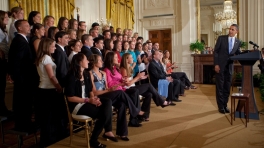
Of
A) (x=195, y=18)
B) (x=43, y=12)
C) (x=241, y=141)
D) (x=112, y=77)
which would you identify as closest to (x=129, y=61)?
(x=112, y=77)

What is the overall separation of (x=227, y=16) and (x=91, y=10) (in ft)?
16.2

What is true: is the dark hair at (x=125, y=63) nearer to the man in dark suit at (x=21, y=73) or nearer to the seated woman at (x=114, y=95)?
the seated woman at (x=114, y=95)

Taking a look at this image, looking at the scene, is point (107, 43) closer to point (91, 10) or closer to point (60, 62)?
point (60, 62)

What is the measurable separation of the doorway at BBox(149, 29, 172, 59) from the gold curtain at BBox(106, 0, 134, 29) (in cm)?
104

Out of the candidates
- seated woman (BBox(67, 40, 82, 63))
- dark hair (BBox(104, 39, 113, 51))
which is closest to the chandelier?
dark hair (BBox(104, 39, 113, 51))

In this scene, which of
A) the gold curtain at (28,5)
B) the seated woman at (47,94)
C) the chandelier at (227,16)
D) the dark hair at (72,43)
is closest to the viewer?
the seated woman at (47,94)

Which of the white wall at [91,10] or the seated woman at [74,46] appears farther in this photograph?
the white wall at [91,10]

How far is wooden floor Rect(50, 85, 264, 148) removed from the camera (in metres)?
3.01

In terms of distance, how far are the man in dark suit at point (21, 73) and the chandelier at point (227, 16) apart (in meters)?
7.64

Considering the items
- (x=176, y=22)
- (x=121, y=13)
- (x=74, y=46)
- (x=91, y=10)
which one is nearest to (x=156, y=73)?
(x=74, y=46)

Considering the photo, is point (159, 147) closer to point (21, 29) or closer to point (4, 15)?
point (21, 29)

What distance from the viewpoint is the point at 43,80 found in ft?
9.93

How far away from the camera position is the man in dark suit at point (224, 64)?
4430mm

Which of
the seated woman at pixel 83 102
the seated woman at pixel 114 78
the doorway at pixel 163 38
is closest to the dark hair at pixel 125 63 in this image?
the seated woman at pixel 114 78
